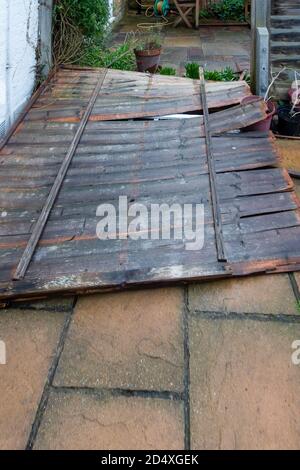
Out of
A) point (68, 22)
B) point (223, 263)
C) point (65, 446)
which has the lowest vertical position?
point (65, 446)

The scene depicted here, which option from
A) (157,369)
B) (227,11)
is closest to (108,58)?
(157,369)

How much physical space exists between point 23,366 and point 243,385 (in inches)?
37.0

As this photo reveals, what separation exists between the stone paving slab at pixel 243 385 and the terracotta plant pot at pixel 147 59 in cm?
458

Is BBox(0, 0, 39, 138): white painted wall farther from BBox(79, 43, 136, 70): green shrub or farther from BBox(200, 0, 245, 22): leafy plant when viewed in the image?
BBox(200, 0, 245, 22): leafy plant

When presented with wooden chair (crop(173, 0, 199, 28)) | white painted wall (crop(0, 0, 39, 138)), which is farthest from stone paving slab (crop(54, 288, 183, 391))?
wooden chair (crop(173, 0, 199, 28))

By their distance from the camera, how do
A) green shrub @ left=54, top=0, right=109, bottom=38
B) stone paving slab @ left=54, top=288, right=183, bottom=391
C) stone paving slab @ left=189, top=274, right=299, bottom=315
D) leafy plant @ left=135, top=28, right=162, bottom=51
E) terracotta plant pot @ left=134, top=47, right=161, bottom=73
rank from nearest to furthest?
stone paving slab @ left=54, top=288, right=183, bottom=391 < stone paving slab @ left=189, top=274, right=299, bottom=315 < green shrub @ left=54, top=0, right=109, bottom=38 < terracotta plant pot @ left=134, top=47, right=161, bottom=73 < leafy plant @ left=135, top=28, right=162, bottom=51

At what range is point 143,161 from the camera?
3.39 metres

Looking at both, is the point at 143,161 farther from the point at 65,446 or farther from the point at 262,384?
the point at 65,446

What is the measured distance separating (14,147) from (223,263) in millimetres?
2203

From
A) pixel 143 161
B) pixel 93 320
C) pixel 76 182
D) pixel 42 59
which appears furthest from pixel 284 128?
pixel 93 320

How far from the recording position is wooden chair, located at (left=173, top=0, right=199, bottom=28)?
31.4 ft

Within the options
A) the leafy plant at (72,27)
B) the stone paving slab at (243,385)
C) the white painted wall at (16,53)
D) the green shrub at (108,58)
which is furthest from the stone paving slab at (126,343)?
the green shrub at (108,58)

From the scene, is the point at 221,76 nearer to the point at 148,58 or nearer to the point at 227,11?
the point at 148,58

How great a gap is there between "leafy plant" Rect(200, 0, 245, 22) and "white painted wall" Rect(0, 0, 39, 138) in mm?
6424
